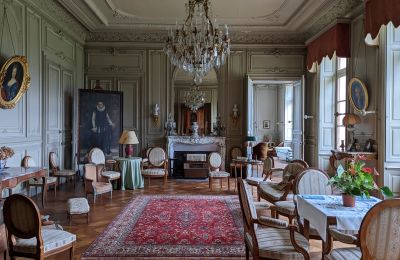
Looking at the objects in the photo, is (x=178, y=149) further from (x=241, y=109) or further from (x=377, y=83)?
(x=377, y=83)

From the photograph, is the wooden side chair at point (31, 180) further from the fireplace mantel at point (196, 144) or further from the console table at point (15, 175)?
the fireplace mantel at point (196, 144)

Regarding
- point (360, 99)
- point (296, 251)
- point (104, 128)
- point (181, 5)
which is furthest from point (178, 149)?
point (296, 251)

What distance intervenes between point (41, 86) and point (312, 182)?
17.5ft

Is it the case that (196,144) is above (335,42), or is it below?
below

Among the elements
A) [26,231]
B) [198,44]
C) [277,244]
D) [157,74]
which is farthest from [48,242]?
[157,74]

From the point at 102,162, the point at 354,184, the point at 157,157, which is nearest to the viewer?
the point at 354,184

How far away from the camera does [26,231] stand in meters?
2.62

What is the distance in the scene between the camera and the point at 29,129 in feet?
20.0

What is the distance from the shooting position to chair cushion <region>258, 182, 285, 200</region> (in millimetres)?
4613

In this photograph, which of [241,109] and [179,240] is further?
[241,109]

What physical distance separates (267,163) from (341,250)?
3.70 meters

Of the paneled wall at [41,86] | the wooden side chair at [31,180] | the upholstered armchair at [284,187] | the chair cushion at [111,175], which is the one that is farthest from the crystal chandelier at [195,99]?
the upholstered armchair at [284,187]

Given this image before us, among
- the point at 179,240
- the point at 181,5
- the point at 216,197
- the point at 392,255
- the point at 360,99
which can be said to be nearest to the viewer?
the point at 392,255

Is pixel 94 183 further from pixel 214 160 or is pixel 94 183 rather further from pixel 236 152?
pixel 236 152
